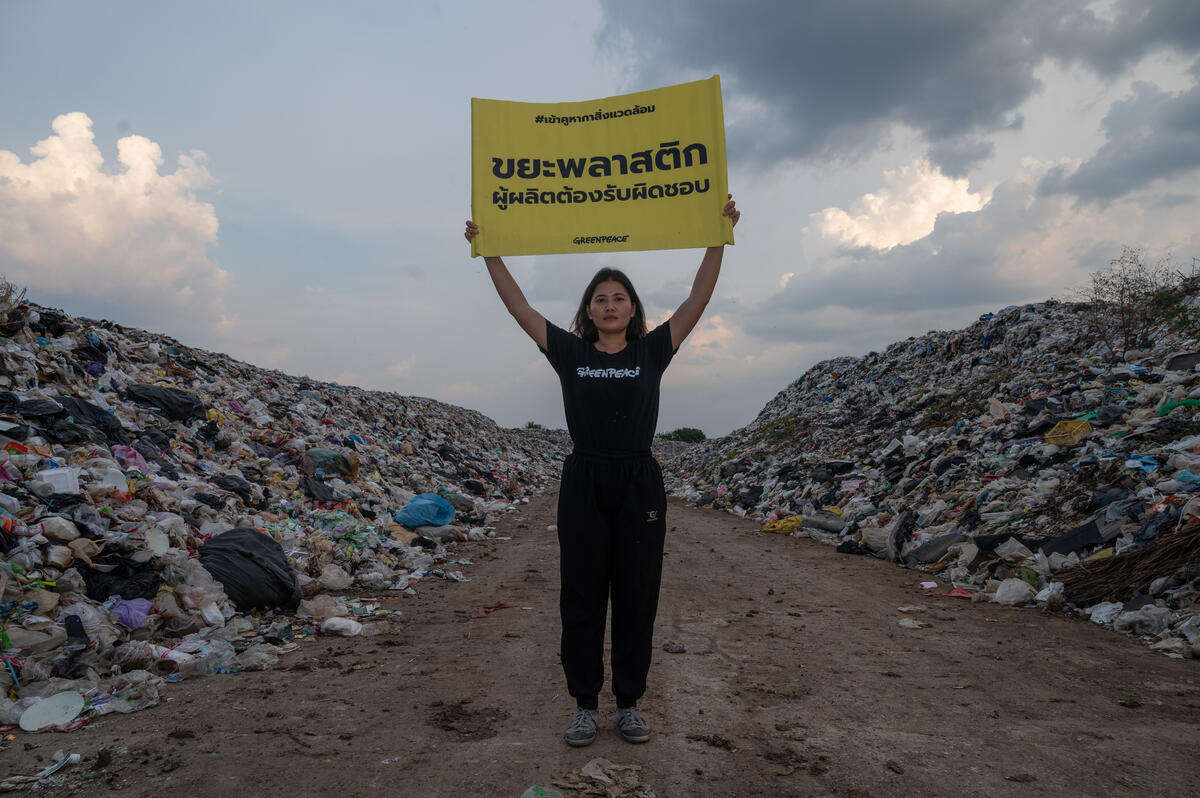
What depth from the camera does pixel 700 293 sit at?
109 inches

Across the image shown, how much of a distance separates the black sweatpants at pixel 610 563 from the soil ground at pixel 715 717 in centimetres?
27

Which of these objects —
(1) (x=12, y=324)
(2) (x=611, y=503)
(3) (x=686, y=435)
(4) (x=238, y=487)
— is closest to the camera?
(2) (x=611, y=503)

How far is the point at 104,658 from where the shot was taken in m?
3.46

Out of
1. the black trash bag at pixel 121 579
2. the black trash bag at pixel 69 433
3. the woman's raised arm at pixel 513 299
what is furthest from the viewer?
the black trash bag at pixel 69 433

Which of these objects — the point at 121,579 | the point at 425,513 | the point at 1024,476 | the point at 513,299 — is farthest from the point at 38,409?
the point at 1024,476

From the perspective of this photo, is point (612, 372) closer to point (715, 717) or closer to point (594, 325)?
point (594, 325)

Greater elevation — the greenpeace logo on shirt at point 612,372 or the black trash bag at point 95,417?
the black trash bag at point 95,417

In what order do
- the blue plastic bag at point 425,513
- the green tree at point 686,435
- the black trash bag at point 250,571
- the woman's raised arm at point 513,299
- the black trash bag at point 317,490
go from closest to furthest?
1. the woman's raised arm at point 513,299
2. the black trash bag at point 250,571
3. the black trash bag at point 317,490
4. the blue plastic bag at point 425,513
5. the green tree at point 686,435

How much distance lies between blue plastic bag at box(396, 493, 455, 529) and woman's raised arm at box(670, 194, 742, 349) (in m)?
6.28

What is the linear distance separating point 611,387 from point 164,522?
13.1 feet

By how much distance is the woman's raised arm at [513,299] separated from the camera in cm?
277

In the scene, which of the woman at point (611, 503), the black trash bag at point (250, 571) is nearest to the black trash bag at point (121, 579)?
the black trash bag at point (250, 571)

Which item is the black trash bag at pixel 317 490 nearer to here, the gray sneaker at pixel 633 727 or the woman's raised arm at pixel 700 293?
the gray sneaker at pixel 633 727

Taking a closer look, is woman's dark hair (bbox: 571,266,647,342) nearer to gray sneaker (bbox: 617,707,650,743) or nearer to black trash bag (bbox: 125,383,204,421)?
gray sneaker (bbox: 617,707,650,743)
